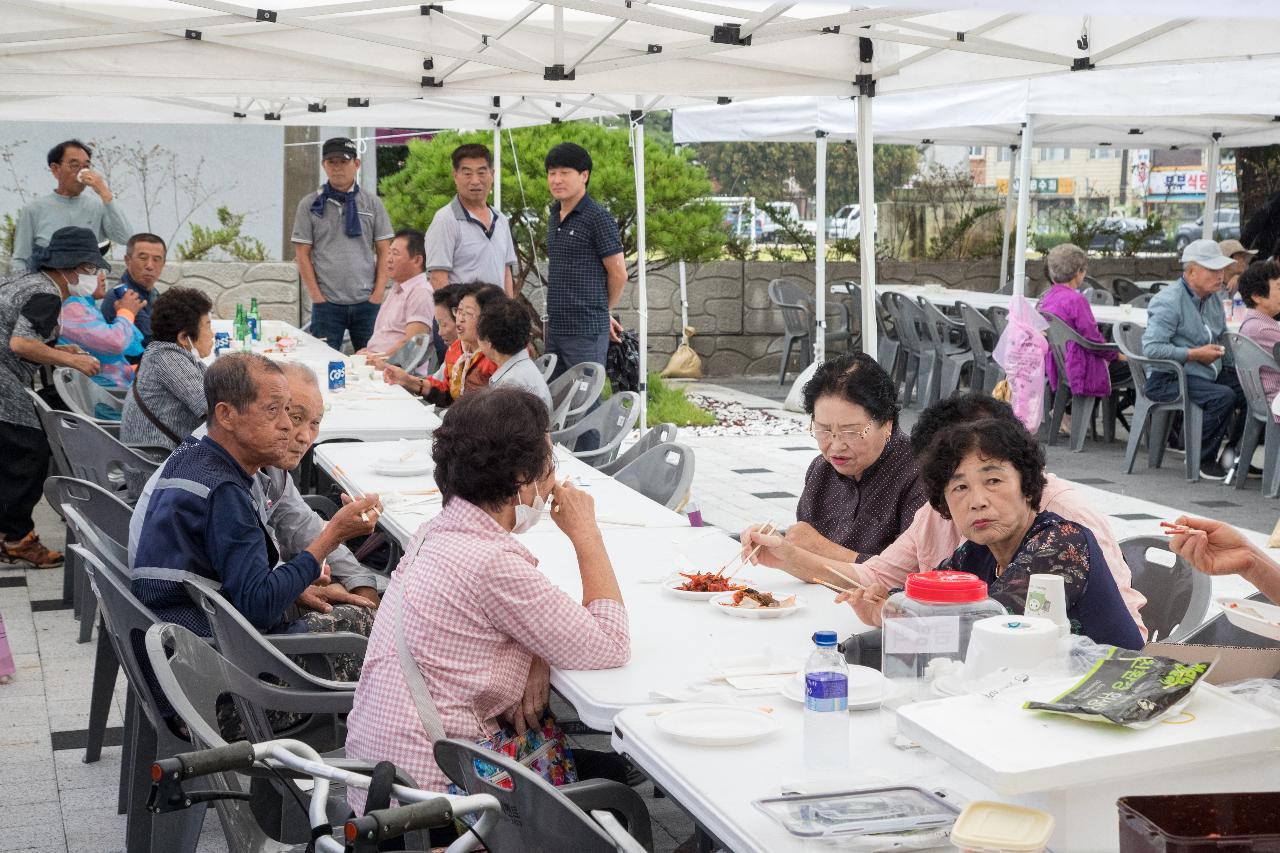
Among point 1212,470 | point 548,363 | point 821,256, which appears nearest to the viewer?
point 548,363

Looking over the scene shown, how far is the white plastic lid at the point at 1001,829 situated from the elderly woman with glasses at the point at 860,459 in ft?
6.07

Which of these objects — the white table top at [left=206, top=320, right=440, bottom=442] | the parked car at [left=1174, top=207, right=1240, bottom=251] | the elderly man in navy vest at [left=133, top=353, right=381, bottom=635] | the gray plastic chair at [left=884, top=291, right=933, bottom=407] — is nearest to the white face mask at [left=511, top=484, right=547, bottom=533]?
the elderly man in navy vest at [left=133, top=353, right=381, bottom=635]

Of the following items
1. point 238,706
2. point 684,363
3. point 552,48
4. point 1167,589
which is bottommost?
point 684,363

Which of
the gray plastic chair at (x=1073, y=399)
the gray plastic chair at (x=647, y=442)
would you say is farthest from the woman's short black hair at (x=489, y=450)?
the gray plastic chair at (x=1073, y=399)

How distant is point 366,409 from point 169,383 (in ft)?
3.24

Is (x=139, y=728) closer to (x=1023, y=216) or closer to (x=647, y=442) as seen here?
(x=647, y=442)

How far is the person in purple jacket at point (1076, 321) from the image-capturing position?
32.3 ft

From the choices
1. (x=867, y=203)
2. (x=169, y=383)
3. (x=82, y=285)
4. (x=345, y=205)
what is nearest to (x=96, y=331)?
(x=82, y=285)

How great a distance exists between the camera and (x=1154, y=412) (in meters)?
9.27

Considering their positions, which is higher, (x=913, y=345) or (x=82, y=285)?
(x=82, y=285)

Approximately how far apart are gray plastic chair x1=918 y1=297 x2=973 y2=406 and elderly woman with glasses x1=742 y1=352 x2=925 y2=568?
7954 millimetres

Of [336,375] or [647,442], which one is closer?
[647,442]

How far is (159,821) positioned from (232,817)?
53cm

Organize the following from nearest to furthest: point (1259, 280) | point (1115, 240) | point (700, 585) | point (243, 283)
A: point (700, 585) → point (1259, 280) → point (243, 283) → point (1115, 240)
